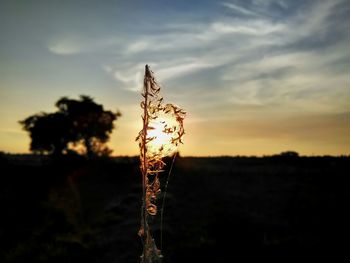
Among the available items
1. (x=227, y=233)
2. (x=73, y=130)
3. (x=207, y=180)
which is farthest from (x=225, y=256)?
(x=73, y=130)

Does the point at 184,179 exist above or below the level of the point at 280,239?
above

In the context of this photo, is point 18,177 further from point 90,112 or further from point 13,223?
point 90,112

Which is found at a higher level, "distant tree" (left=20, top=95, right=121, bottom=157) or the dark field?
"distant tree" (left=20, top=95, right=121, bottom=157)

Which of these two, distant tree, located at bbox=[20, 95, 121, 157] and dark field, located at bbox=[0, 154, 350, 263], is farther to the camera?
distant tree, located at bbox=[20, 95, 121, 157]

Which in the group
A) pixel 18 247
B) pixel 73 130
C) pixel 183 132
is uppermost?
pixel 73 130
